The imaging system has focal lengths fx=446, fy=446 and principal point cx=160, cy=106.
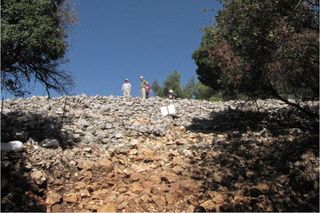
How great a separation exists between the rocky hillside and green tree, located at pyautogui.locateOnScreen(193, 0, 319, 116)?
1552mm

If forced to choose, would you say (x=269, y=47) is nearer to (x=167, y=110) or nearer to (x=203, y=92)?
(x=167, y=110)

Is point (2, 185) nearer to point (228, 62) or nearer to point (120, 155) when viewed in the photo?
point (120, 155)

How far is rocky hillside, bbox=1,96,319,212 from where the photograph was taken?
10.4 meters

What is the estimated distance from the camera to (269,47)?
13.2 m

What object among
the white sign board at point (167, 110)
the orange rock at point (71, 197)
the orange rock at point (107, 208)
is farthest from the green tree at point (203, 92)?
the orange rock at point (107, 208)

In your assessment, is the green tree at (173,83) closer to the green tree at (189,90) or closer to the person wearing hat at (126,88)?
the green tree at (189,90)

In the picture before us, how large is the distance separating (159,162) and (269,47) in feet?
15.4

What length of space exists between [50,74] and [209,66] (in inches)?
369

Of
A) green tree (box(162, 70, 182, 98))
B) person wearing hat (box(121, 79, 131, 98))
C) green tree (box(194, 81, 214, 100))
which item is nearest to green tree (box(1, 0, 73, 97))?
person wearing hat (box(121, 79, 131, 98))

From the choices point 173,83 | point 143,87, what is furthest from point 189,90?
point 143,87

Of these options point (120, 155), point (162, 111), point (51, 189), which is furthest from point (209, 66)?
point (51, 189)

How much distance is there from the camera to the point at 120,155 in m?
13.1

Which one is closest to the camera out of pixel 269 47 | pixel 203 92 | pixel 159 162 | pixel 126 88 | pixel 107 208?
pixel 107 208

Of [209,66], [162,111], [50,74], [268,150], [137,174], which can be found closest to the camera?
[137,174]
